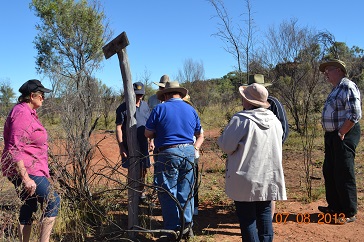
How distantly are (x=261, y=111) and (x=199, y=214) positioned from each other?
2.20 m

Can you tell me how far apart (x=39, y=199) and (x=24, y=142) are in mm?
518

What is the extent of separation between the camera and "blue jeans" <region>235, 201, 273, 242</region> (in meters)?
3.05

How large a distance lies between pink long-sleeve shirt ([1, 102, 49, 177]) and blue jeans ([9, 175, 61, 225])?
7 centimetres

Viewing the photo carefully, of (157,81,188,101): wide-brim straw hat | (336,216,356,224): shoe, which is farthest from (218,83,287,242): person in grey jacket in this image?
(336,216,356,224): shoe

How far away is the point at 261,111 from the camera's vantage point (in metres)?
3.06

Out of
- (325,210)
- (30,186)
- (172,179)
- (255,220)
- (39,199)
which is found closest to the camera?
(30,186)

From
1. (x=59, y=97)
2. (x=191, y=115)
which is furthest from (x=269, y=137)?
(x=59, y=97)

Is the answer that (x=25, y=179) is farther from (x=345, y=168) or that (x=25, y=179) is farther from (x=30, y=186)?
(x=345, y=168)

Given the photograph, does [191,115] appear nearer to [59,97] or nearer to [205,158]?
[59,97]

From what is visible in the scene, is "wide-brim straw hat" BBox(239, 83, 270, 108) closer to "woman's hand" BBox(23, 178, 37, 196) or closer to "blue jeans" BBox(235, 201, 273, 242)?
"blue jeans" BBox(235, 201, 273, 242)

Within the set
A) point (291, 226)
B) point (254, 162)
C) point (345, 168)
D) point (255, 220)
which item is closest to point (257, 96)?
point (254, 162)
